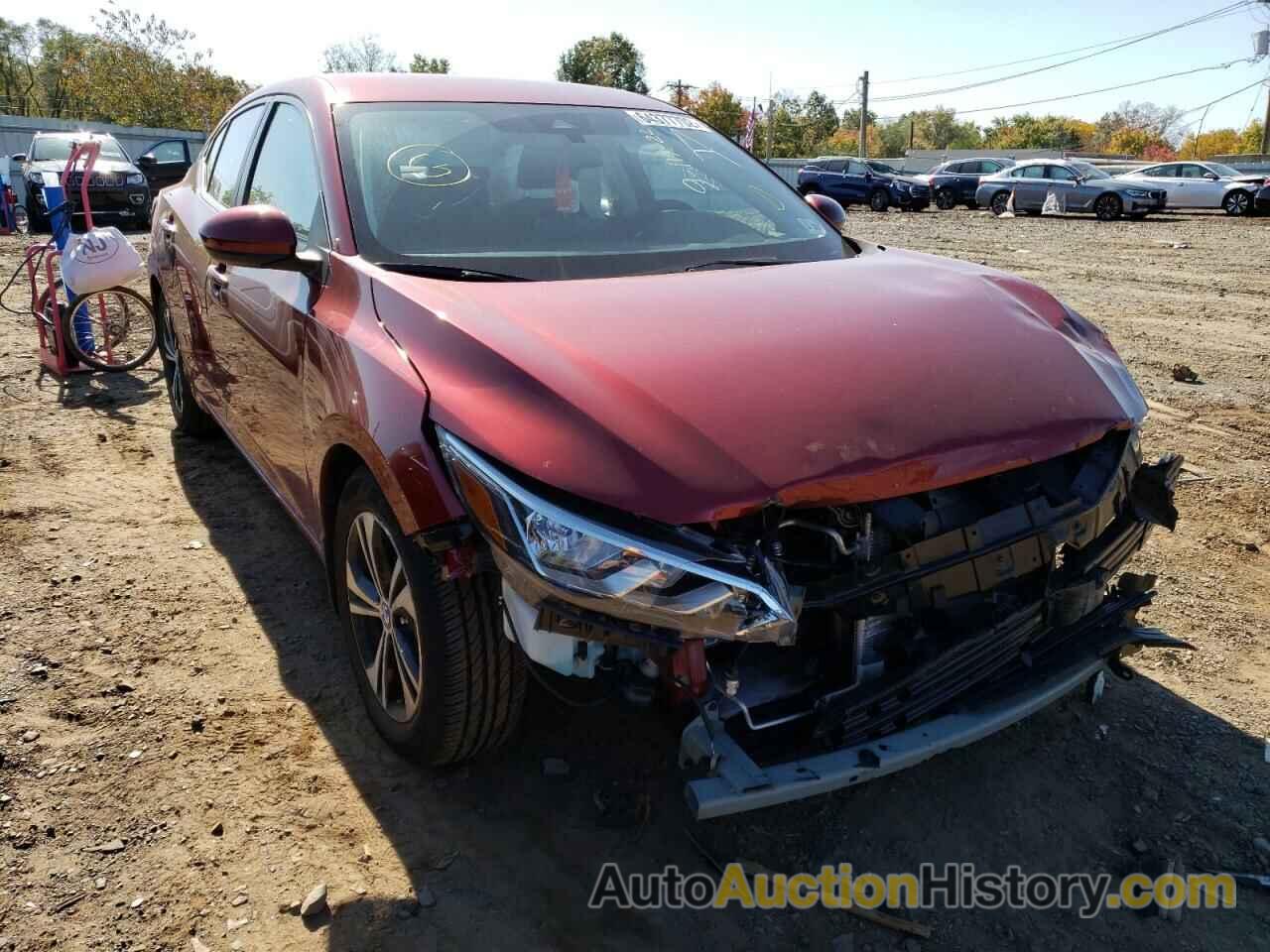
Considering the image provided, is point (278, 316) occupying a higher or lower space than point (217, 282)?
lower

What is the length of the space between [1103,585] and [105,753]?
8.76ft

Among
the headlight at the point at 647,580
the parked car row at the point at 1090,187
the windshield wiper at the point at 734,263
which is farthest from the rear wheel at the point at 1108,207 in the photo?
the headlight at the point at 647,580

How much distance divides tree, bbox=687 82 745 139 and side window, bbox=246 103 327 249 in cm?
6940

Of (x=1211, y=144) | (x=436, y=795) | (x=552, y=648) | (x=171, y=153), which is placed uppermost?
(x=1211, y=144)

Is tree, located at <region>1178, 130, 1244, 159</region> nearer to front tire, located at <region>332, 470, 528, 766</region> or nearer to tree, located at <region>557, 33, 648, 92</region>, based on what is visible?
tree, located at <region>557, 33, 648, 92</region>

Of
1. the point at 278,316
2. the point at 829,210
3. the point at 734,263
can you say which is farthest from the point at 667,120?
the point at 278,316

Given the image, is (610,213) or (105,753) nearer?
(105,753)

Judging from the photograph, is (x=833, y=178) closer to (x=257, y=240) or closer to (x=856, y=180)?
(x=856, y=180)

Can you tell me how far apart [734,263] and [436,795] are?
1733 mm

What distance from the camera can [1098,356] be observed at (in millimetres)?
2625

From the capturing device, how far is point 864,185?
2783 centimetres

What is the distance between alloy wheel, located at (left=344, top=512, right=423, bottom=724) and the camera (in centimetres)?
236

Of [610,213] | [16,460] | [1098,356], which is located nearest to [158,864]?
[610,213]

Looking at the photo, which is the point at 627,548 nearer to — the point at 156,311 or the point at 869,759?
the point at 869,759
